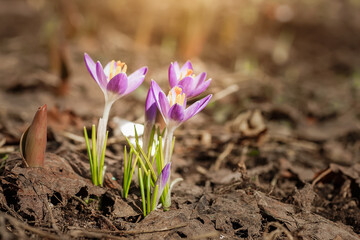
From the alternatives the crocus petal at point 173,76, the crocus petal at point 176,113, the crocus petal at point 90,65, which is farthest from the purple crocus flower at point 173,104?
the crocus petal at point 90,65

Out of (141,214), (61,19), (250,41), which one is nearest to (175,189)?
(141,214)

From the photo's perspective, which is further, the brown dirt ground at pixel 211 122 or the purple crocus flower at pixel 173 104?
the brown dirt ground at pixel 211 122

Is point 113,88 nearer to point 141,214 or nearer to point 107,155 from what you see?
point 141,214

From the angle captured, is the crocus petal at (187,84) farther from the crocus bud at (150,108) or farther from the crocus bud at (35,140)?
the crocus bud at (35,140)

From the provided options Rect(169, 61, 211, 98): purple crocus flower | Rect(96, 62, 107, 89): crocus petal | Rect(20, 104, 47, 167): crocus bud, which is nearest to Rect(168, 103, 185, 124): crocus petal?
Rect(169, 61, 211, 98): purple crocus flower

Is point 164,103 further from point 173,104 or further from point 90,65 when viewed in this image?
point 90,65

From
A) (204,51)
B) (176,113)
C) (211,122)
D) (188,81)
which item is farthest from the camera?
(204,51)

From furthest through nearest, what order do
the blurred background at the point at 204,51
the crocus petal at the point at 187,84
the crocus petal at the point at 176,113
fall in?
the blurred background at the point at 204,51 → the crocus petal at the point at 187,84 → the crocus petal at the point at 176,113

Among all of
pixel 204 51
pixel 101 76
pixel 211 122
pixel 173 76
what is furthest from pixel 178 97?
pixel 204 51
